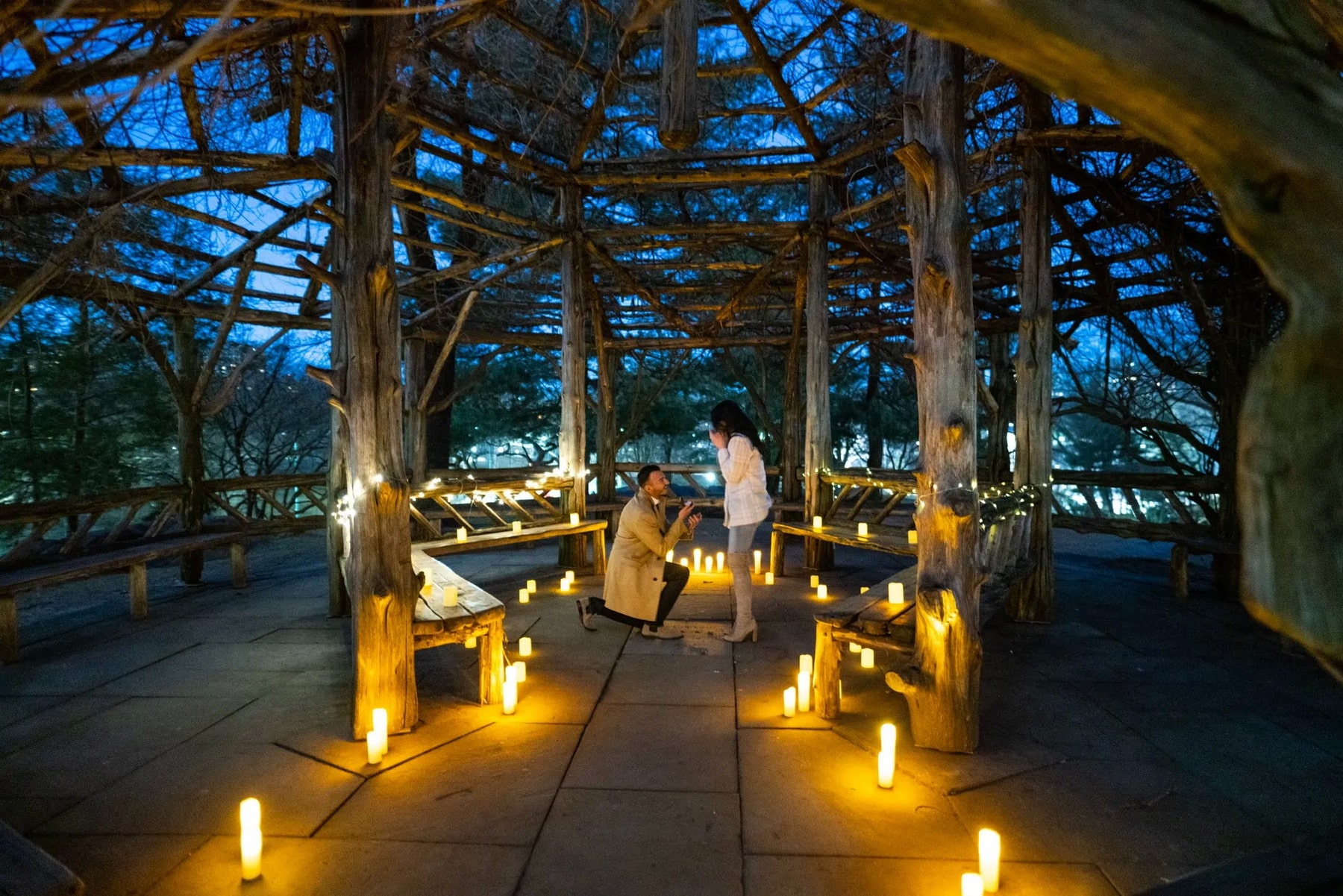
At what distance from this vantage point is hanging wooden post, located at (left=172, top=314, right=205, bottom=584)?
26.0 feet

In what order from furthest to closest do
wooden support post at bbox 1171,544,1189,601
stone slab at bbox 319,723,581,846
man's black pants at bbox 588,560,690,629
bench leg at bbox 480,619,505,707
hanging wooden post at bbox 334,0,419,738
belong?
wooden support post at bbox 1171,544,1189,601
man's black pants at bbox 588,560,690,629
bench leg at bbox 480,619,505,707
hanging wooden post at bbox 334,0,419,738
stone slab at bbox 319,723,581,846

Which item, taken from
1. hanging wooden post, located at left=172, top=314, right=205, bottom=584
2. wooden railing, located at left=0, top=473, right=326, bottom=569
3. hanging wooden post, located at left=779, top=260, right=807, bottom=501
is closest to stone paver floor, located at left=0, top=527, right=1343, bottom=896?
wooden railing, located at left=0, top=473, right=326, bottom=569

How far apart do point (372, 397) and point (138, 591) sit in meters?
4.66

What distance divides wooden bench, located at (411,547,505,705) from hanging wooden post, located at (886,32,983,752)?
2501 mm

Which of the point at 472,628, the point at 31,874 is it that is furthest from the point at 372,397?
the point at 31,874

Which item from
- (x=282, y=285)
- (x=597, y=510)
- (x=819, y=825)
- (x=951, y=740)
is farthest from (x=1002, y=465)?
(x=282, y=285)

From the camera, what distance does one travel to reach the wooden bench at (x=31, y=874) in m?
1.81

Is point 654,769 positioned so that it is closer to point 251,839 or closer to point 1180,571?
point 251,839

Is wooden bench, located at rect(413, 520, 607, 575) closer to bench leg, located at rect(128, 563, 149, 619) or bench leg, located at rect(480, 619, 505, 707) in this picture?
bench leg, located at rect(480, 619, 505, 707)

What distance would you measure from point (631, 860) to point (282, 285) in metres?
10.3

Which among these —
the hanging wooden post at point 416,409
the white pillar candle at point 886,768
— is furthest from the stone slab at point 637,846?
the hanging wooden post at point 416,409

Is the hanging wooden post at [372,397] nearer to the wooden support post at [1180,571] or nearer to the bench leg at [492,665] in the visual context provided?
the bench leg at [492,665]

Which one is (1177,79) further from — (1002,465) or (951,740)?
(1002,465)

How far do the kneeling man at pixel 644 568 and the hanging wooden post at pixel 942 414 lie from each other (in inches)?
88.1
